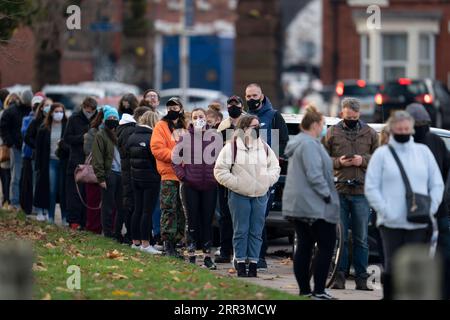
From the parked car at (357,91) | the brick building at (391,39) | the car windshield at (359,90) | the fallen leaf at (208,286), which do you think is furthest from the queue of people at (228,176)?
the brick building at (391,39)

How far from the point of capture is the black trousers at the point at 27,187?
2211 centimetres

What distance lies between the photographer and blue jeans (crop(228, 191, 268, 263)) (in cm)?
1571

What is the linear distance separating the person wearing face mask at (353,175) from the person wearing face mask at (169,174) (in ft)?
7.69

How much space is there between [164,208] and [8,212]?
566 centimetres

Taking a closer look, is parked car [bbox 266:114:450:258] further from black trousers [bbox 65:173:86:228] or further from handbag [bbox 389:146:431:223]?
handbag [bbox 389:146:431:223]

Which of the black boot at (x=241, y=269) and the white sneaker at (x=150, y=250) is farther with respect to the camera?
the white sneaker at (x=150, y=250)

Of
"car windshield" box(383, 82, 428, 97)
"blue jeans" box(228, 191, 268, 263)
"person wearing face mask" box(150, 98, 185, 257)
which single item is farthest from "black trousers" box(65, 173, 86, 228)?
"car windshield" box(383, 82, 428, 97)

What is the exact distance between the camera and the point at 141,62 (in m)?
55.1

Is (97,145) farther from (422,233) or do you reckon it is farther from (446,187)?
(422,233)

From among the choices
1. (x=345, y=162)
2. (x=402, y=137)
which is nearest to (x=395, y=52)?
(x=345, y=162)

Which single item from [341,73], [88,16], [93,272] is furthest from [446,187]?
[341,73]

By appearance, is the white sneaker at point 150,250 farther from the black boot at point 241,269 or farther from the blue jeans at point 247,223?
the black boot at point 241,269
